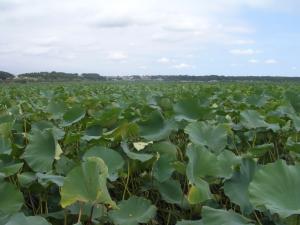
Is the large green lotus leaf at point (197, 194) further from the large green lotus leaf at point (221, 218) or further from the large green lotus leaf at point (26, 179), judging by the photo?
the large green lotus leaf at point (26, 179)

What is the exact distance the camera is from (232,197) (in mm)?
1378

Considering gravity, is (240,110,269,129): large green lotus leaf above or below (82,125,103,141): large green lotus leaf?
above

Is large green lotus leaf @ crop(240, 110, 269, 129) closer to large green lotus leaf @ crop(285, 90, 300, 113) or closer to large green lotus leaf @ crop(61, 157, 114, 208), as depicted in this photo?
large green lotus leaf @ crop(285, 90, 300, 113)

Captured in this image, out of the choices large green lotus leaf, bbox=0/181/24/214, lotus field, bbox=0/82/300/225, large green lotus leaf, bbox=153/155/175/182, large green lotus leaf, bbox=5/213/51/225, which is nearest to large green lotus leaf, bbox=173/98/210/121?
lotus field, bbox=0/82/300/225

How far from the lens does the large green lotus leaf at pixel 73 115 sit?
2334mm

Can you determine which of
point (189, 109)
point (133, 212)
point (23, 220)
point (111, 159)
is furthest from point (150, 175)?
point (189, 109)

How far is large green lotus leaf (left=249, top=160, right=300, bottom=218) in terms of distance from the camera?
3.62 feet

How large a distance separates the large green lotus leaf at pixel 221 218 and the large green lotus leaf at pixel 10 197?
0.52 meters

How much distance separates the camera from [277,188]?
44.6 inches

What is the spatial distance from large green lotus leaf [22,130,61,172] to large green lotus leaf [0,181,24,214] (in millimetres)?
340

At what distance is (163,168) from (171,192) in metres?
0.09

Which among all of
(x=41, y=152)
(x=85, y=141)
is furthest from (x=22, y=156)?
(x=85, y=141)

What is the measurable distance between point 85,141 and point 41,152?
263 millimetres

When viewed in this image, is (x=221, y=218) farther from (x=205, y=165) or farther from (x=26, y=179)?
(x=26, y=179)
